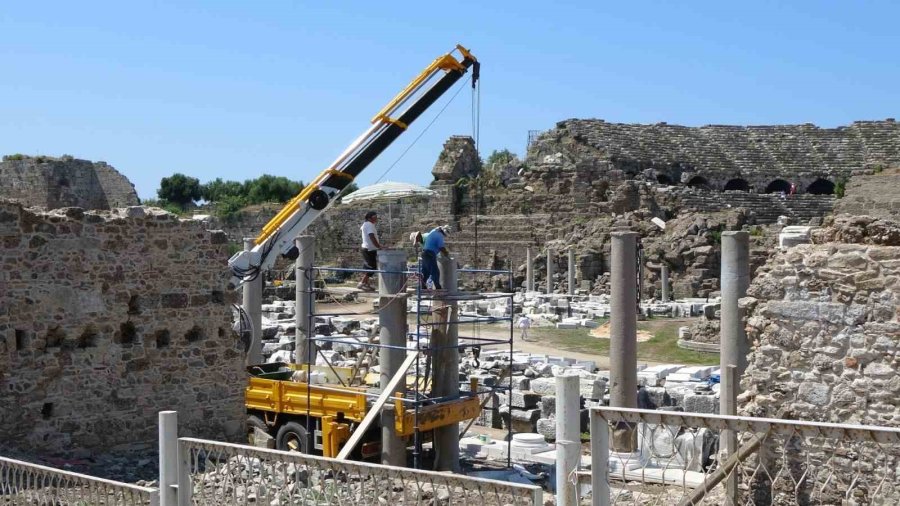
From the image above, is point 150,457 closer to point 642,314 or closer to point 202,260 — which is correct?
point 202,260

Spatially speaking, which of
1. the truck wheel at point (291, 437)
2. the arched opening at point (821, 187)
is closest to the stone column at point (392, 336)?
the truck wheel at point (291, 437)

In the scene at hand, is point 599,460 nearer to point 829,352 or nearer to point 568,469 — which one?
point 568,469

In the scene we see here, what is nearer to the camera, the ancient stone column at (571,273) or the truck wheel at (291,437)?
the truck wheel at (291,437)

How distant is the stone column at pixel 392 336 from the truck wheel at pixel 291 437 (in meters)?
1.29

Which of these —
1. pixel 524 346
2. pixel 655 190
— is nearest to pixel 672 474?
pixel 524 346

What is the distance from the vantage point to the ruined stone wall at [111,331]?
1108cm

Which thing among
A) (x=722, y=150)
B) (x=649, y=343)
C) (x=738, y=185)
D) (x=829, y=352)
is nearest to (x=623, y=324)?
(x=829, y=352)

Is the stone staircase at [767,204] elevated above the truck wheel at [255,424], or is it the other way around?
the stone staircase at [767,204]

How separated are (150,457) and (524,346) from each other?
13.2 m

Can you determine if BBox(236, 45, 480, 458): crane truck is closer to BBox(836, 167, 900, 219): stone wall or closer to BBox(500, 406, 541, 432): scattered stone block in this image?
BBox(500, 406, 541, 432): scattered stone block

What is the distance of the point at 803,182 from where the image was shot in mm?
49312

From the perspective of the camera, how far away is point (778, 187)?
1975 inches

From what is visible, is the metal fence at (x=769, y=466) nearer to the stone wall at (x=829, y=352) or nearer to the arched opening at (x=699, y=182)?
the stone wall at (x=829, y=352)

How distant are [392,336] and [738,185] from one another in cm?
4044
